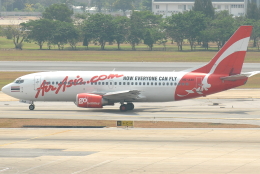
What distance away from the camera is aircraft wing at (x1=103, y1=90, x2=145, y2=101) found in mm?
48516

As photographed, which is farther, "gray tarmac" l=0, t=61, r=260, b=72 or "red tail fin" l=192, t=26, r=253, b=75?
"gray tarmac" l=0, t=61, r=260, b=72

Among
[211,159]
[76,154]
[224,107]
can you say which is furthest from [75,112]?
[211,159]

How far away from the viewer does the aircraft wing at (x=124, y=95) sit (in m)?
48.5

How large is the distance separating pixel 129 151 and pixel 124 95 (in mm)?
17987

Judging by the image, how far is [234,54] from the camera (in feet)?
163

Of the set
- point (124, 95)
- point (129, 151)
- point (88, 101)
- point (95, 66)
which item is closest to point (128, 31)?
point (95, 66)

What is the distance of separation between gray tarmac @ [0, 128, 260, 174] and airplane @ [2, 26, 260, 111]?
436 inches

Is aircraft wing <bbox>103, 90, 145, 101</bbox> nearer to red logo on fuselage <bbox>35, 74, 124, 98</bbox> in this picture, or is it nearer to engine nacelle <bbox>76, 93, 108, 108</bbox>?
engine nacelle <bbox>76, 93, 108, 108</bbox>

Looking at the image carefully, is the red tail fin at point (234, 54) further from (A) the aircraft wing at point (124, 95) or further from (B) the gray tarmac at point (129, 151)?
(B) the gray tarmac at point (129, 151)

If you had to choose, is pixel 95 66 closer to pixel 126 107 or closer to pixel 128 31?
pixel 126 107

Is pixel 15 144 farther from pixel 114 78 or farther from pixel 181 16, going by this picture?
pixel 181 16

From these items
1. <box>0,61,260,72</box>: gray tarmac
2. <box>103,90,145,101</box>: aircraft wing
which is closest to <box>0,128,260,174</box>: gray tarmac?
<box>103,90,145,101</box>: aircraft wing

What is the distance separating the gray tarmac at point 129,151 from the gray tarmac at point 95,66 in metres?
51.0

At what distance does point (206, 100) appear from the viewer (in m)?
58.6
